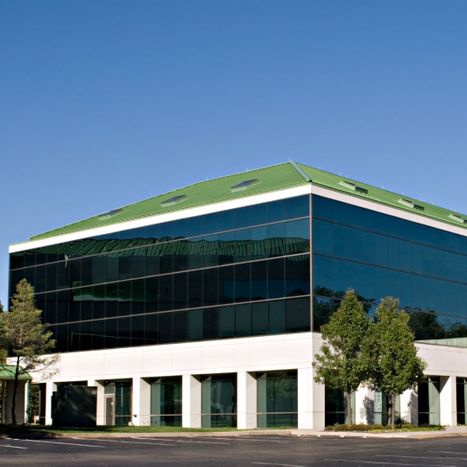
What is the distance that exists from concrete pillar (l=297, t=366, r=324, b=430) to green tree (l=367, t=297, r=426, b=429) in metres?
3.51

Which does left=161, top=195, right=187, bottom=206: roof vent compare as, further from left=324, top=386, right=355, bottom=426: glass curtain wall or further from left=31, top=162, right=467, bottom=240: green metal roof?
left=324, top=386, right=355, bottom=426: glass curtain wall

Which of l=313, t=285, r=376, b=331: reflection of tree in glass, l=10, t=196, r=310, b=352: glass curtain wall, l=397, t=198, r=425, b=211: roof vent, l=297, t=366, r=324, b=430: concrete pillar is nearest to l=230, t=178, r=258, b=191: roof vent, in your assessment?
l=10, t=196, r=310, b=352: glass curtain wall

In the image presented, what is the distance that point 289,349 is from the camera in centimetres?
5422

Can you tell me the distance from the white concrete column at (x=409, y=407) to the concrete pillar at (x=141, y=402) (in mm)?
16945

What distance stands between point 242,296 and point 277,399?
21.6ft

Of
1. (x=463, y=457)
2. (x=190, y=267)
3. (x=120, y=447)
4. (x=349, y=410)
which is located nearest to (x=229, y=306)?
(x=190, y=267)

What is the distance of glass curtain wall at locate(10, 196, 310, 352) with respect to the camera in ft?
181

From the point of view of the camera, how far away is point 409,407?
58906 mm

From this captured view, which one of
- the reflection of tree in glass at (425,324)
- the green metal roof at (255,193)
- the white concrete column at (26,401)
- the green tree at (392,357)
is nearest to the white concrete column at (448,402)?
the reflection of tree in glass at (425,324)

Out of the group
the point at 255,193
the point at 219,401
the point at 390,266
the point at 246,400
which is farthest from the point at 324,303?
the point at 219,401

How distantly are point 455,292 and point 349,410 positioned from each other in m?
17.6

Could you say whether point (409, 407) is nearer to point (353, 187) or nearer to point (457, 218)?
point (353, 187)

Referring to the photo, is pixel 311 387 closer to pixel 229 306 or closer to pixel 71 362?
pixel 229 306

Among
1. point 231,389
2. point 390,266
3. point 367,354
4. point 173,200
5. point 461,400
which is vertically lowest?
point 461,400
